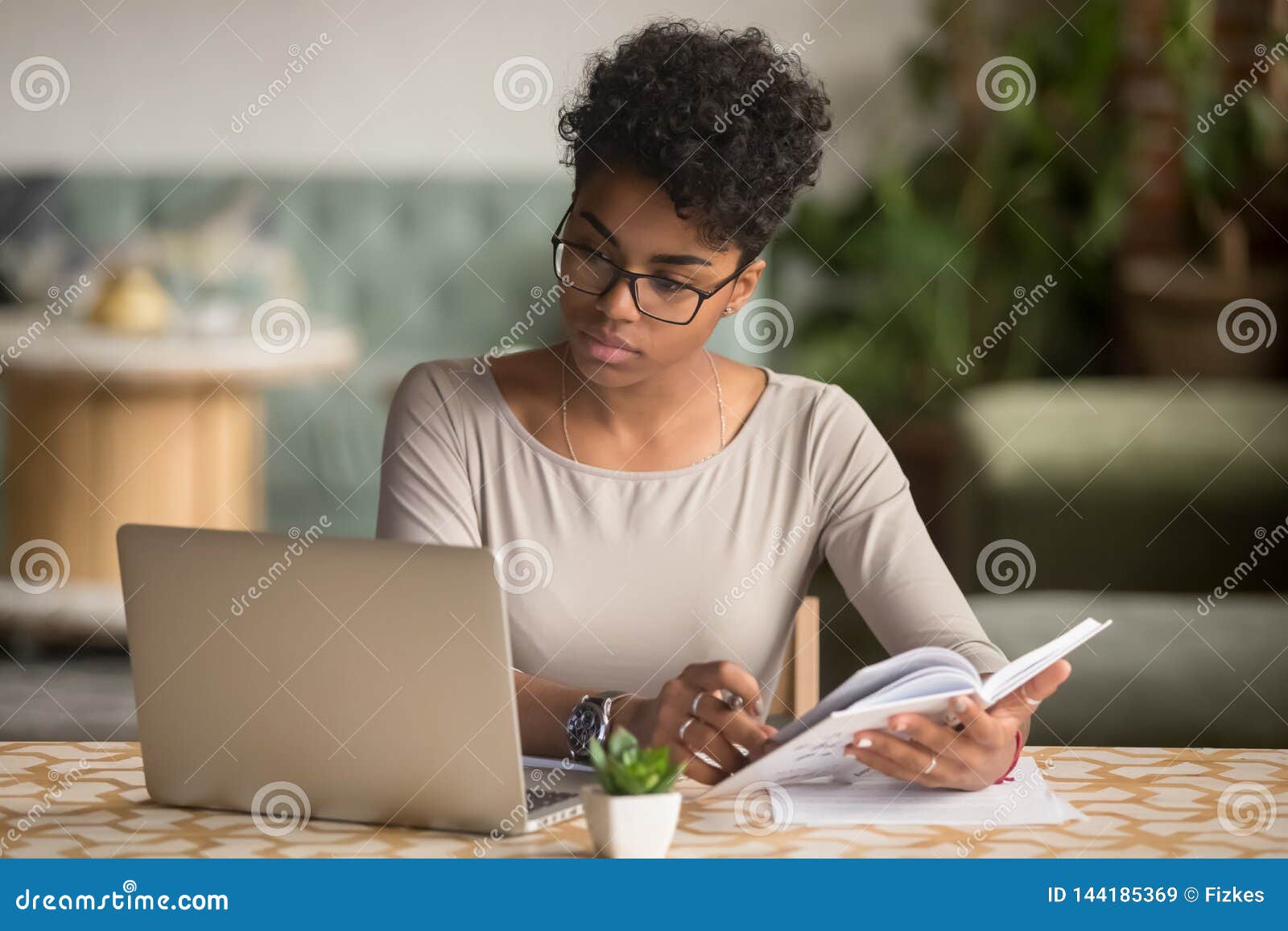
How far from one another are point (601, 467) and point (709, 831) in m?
0.59

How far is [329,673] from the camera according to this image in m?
0.98

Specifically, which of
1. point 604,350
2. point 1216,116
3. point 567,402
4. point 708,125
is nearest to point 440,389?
point 567,402

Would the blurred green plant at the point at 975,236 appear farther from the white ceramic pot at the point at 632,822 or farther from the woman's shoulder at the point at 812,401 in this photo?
the white ceramic pot at the point at 632,822

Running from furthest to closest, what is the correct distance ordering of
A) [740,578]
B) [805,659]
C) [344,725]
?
1. [805,659]
2. [740,578]
3. [344,725]

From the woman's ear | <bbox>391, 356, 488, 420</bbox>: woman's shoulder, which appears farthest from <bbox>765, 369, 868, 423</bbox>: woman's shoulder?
<bbox>391, 356, 488, 420</bbox>: woman's shoulder

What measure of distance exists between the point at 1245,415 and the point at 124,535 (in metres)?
2.34

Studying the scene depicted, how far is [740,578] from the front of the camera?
153 cm

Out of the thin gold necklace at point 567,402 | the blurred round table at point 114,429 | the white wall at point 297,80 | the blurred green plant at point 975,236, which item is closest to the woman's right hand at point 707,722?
the thin gold necklace at point 567,402

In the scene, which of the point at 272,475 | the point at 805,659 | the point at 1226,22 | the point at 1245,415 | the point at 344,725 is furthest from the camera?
the point at 272,475

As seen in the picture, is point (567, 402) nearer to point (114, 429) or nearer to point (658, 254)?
point (658, 254)

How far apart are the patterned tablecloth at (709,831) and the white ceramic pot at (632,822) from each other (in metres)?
0.04

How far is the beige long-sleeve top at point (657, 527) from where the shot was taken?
1.49m
